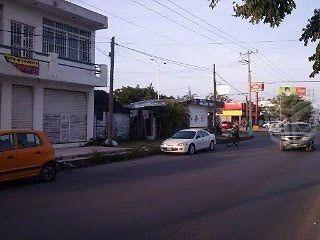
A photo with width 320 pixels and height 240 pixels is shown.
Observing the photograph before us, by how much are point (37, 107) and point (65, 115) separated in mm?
2663

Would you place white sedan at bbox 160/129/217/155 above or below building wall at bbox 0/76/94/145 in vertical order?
below

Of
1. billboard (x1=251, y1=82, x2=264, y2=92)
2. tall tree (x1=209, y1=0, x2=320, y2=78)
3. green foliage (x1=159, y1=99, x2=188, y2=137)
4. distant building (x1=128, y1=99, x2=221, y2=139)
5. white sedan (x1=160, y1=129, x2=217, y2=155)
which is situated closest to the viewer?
tall tree (x1=209, y1=0, x2=320, y2=78)

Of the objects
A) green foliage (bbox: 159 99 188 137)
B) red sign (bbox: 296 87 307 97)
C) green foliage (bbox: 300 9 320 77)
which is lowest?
green foliage (bbox: 159 99 188 137)

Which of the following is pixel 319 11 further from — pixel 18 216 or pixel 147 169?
pixel 147 169

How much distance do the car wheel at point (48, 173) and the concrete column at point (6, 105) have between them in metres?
8.43

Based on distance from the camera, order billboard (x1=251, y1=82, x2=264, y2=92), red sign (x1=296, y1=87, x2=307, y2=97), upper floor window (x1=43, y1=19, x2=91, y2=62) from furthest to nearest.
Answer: red sign (x1=296, y1=87, x2=307, y2=97)
billboard (x1=251, y1=82, x2=264, y2=92)
upper floor window (x1=43, y1=19, x2=91, y2=62)

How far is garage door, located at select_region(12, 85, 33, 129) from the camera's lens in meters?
23.0

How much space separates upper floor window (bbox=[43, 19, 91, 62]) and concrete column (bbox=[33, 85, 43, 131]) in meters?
2.30

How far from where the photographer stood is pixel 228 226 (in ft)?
27.2

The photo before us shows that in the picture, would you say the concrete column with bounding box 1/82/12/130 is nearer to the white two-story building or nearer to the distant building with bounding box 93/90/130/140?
the white two-story building

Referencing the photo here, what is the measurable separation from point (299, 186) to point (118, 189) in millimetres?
5103

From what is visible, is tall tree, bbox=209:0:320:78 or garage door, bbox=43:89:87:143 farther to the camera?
garage door, bbox=43:89:87:143

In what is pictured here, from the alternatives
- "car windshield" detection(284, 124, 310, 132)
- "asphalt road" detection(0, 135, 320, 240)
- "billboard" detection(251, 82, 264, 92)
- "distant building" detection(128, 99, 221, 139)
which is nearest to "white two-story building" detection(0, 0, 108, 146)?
"asphalt road" detection(0, 135, 320, 240)

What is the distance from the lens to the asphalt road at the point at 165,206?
7.77 m
